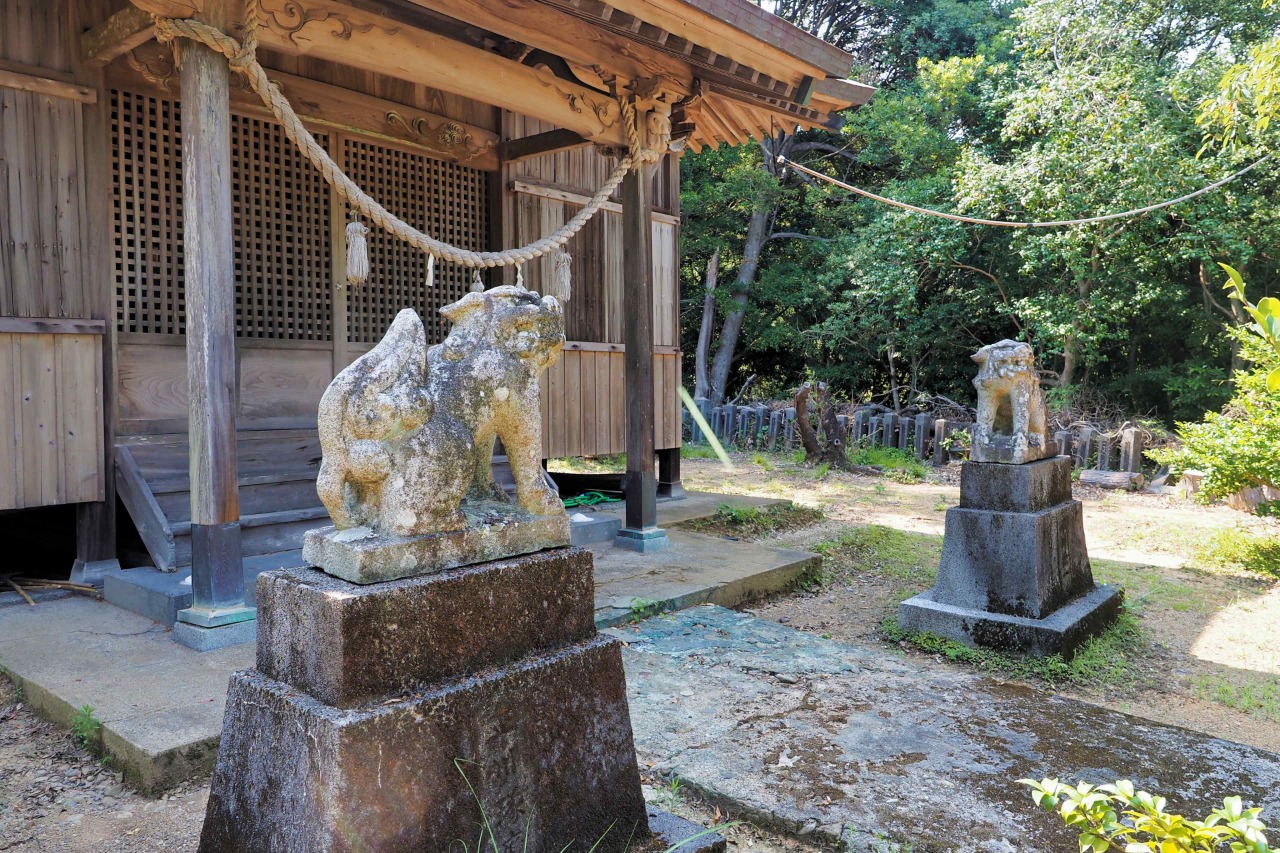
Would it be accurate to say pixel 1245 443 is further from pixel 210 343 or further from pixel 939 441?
pixel 210 343

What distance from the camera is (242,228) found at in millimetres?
5809

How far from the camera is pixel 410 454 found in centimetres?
217

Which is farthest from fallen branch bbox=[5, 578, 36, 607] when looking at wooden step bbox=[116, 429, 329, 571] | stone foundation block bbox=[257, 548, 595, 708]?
stone foundation block bbox=[257, 548, 595, 708]

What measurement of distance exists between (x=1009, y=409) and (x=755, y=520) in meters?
3.18

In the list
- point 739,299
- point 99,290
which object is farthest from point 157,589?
point 739,299

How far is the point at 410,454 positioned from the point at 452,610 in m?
0.42

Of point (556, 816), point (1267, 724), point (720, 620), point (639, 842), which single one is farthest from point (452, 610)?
point (1267, 724)

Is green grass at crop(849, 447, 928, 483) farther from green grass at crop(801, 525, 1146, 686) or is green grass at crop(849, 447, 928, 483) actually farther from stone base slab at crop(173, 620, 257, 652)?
stone base slab at crop(173, 620, 257, 652)

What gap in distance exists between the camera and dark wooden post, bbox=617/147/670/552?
6109mm

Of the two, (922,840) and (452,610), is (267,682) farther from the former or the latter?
(922,840)

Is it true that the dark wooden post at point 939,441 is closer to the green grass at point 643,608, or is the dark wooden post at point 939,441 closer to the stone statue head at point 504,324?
the green grass at point 643,608

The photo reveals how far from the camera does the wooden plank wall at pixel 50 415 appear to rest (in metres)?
4.53

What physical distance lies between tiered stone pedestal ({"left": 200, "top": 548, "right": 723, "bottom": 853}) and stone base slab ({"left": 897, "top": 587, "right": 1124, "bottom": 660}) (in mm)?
3085

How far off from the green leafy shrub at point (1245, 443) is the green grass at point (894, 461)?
13.1ft
